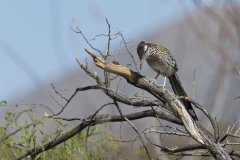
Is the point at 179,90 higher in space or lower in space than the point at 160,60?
lower

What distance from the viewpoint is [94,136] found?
218 inches

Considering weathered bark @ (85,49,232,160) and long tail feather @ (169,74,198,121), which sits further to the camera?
long tail feather @ (169,74,198,121)

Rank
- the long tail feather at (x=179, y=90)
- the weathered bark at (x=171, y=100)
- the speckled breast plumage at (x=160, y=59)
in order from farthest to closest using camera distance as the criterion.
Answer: the speckled breast plumage at (x=160, y=59) → the long tail feather at (x=179, y=90) → the weathered bark at (x=171, y=100)

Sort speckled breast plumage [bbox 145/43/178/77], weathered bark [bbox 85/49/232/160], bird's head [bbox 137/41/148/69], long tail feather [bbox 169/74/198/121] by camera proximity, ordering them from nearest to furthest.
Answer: weathered bark [bbox 85/49/232/160]
long tail feather [bbox 169/74/198/121]
bird's head [bbox 137/41/148/69]
speckled breast plumage [bbox 145/43/178/77]

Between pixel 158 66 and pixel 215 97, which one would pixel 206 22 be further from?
pixel 158 66

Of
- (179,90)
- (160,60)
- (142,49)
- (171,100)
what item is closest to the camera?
(171,100)

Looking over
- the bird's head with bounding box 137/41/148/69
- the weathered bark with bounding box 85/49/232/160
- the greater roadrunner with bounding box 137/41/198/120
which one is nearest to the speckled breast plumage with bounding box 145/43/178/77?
the greater roadrunner with bounding box 137/41/198/120

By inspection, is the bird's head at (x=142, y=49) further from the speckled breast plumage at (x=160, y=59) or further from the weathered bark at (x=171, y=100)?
the weathered bark at (x=171, y=100)

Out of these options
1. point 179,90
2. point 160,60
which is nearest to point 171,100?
point 179,90

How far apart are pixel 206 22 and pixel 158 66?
5.89 feet

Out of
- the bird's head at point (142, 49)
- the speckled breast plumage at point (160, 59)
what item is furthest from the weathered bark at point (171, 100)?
the speckled breast plumage at point (160, 59)

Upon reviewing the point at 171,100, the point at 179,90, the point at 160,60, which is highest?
the point at 160,60

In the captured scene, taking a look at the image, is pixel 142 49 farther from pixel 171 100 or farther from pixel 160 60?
pixel 171 100

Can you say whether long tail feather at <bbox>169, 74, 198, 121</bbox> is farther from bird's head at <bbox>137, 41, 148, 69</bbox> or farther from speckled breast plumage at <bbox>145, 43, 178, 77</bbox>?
bird's head at <bbox>137, 41, 148, 69</bbox>
